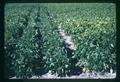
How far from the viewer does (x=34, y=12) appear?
3.27 metres

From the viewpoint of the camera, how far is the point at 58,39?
3.28 metres

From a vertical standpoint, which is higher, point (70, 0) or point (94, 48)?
point (70, 0)

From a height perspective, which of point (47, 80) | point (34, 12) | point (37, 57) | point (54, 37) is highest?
point (34, 12)

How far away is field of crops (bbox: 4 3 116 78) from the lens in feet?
10.6

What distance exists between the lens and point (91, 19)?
10.7ft

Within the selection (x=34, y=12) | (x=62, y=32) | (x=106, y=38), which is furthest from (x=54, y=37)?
(x=106, y=38)

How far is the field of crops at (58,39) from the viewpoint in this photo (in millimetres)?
3230

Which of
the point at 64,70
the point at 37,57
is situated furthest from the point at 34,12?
the point at 64,70

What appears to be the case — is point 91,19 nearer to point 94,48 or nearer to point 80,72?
point 94,48

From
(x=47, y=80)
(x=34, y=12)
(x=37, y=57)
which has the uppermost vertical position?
(x=34, y=12)

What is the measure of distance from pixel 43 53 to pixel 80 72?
44cm

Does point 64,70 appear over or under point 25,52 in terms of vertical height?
under

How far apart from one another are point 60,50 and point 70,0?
538 mm

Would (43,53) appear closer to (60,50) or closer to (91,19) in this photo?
(60,50)
